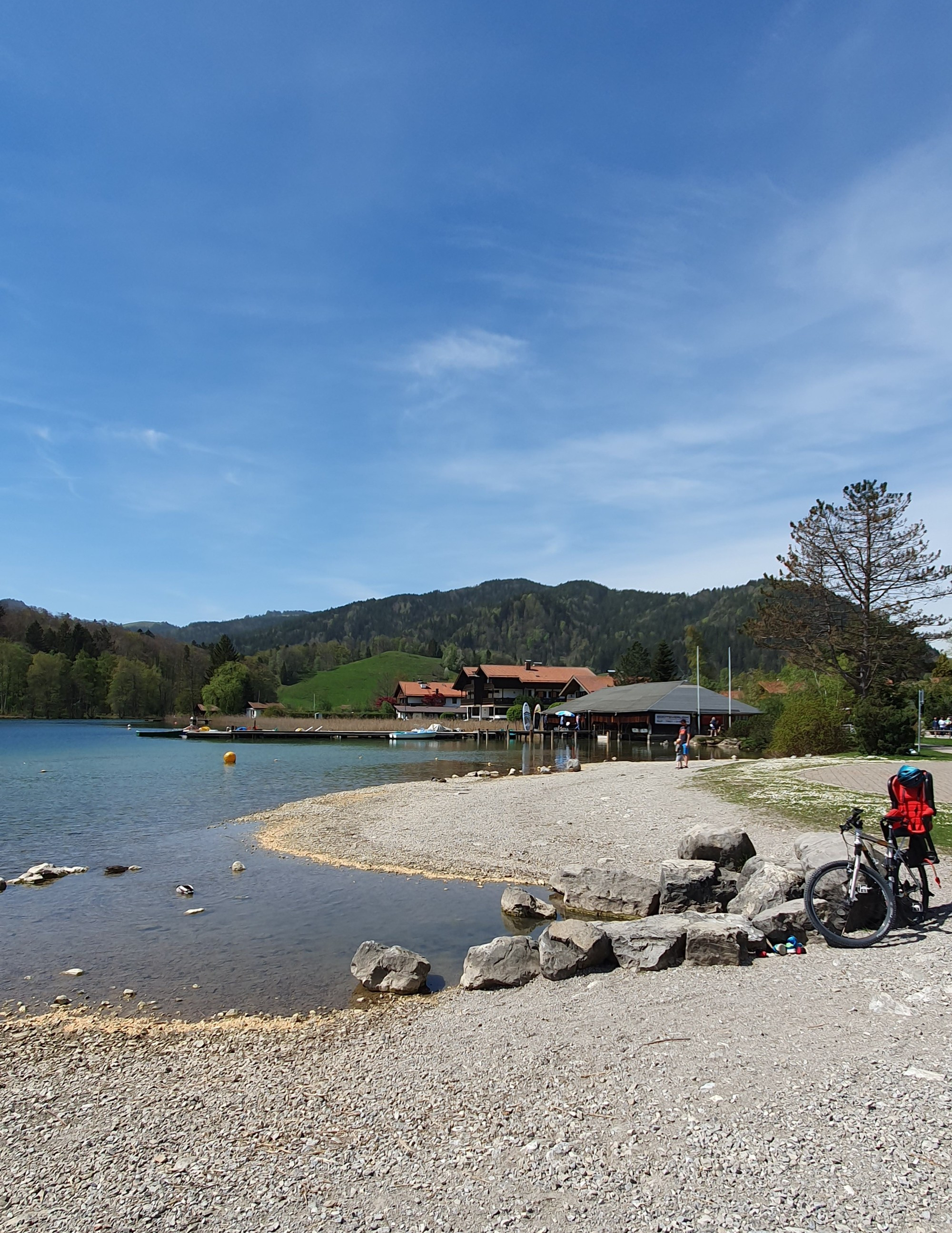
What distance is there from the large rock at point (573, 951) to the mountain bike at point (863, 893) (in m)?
2.43

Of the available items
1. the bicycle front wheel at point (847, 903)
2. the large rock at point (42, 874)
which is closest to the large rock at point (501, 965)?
the bicycle front wheel at point (847, 903)

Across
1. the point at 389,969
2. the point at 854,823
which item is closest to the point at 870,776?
the point at 854,823

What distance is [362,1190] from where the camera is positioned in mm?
4844

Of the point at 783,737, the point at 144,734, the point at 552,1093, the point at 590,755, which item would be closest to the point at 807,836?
the point at 552,1093

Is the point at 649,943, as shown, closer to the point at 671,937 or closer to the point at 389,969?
the point at 671,937

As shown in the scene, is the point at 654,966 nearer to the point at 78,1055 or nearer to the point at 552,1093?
the point at 552,1093

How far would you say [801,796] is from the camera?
1998 cm

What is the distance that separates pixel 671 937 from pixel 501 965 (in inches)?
81.7

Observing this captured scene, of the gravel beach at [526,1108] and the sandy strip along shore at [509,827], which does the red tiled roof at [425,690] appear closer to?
the sandy strip along shore at [509,827]

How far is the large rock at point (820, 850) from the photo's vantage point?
9.06m

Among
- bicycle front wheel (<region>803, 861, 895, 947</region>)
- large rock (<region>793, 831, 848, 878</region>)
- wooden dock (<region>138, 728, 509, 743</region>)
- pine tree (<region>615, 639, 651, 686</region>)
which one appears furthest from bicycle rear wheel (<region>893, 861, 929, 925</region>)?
pine tree (<region>615, 639, 651, 686</region>)

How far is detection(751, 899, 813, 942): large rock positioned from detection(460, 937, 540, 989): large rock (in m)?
2.70

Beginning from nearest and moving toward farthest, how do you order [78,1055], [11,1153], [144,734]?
1. [11,1153]
2. [78,1055]
3. [144,734]

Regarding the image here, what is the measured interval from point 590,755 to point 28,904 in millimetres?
43756
